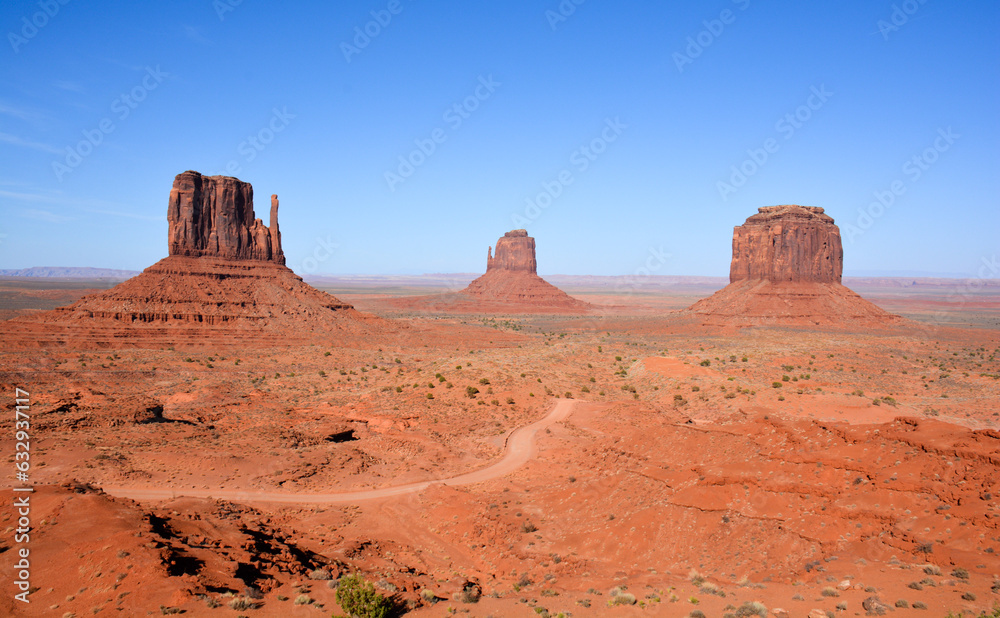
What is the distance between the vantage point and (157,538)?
11.3 m

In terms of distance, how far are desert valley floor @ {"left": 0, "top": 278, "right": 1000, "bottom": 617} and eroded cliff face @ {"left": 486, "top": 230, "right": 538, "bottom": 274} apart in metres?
106

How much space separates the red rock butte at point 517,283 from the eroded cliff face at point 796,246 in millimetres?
51568

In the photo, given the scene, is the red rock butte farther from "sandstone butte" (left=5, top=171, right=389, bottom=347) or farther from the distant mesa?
"sandstone butte" (left=5, top=171, right=389, bottom=347)

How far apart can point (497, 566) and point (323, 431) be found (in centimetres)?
1375

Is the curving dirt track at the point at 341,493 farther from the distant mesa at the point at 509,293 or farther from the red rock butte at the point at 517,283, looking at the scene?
the red rock butte at the point at 517,283

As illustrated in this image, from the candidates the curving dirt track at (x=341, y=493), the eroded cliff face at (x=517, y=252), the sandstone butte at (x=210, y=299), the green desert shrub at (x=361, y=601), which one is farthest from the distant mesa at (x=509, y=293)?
the green desert shrub at (x=361, y=601)

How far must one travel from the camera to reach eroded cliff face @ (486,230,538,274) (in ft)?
466

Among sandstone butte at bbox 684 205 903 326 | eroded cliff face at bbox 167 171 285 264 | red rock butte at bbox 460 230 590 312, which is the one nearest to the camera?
eroded cliff face at bbox 167 171 285 264

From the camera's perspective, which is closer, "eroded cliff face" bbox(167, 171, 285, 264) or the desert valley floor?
the desert valley floor

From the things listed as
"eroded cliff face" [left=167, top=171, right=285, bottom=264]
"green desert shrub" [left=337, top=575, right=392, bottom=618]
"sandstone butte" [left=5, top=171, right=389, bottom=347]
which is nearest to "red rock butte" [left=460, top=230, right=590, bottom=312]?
"sandstone butte" [left=5, top=171, right=389, bottom=347]

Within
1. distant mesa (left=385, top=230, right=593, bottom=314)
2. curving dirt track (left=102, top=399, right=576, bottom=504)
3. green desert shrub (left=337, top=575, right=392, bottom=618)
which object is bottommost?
curving dirt track (left=102, top=399, right=576, bottom=504)

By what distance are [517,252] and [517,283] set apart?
31.0 ft

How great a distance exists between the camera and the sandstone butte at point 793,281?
75.4m

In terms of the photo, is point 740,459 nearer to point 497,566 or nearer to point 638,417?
point 638,417
